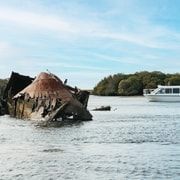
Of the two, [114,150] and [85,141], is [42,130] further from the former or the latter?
[114,150]

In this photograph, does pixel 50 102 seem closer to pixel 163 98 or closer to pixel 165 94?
pixel 165 94

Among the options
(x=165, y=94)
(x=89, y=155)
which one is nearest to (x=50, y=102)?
(x=89, y=155)

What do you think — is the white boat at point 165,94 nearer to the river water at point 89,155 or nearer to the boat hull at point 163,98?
the boat hull at point 163,98

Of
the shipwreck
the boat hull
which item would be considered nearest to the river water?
the shipwreck

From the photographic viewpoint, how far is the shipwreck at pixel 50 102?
2202 inches

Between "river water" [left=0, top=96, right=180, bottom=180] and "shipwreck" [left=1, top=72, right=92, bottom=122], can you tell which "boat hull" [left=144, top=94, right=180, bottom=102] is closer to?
"shipwreck" [left=1, top=72, right=92, bottom=122]

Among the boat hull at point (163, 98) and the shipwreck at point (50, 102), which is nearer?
the shipwreck at point (50, 102)

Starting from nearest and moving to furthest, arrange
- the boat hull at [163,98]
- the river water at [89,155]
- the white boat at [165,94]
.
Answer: the river water at [89,155] → the white boat at [165,94] → the boat hull at [163,98]

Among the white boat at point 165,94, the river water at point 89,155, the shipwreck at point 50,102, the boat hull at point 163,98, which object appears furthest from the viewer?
the boat hull at point 163,98

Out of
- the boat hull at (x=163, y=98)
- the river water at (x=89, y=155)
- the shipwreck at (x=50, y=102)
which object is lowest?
the river water at (x=89, y=155)

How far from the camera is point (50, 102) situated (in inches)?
2232

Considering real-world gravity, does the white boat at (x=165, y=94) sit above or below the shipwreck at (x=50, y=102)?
above

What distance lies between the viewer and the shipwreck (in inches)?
2202

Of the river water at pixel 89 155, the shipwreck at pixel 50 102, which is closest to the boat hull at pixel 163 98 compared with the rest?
the shipwreck at pixel 50 102
